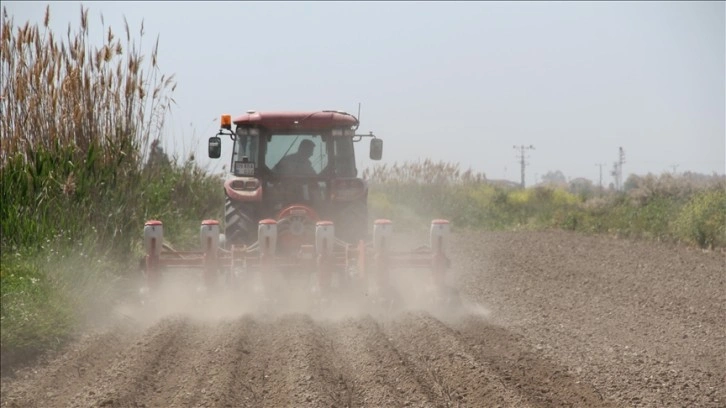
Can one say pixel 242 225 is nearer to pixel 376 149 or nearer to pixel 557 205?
pixel 376 149

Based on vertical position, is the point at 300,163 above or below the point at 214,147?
below

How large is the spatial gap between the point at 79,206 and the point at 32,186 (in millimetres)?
551

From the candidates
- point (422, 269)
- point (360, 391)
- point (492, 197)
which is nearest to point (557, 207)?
point (492, 197)

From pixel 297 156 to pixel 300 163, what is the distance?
98 millimetres

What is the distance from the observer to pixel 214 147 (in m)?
9.45

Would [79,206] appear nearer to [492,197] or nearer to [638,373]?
[638,373]

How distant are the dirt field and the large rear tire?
1.17 metres

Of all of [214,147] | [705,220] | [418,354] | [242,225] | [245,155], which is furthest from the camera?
[705,220]

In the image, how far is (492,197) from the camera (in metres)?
26.4

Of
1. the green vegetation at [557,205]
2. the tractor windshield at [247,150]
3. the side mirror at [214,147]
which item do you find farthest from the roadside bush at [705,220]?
the side mirror at [214,147]

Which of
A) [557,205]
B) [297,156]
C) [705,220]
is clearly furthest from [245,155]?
[557,205]

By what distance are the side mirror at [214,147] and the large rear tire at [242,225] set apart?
0.58 meters

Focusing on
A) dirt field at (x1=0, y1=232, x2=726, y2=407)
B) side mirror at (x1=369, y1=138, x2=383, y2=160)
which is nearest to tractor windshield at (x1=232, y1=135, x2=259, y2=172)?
side mirror at (x1=369, y1=138, x2=383, y2=160)

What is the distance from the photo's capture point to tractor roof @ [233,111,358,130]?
9625 mm
